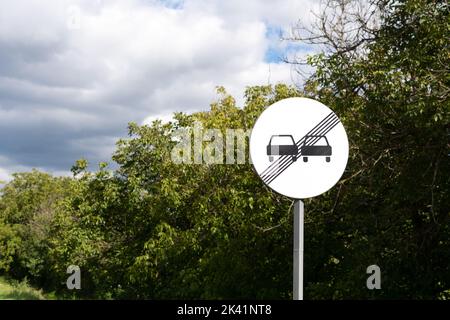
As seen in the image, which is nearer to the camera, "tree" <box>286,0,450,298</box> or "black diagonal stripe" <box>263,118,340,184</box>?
"black diagonal stripe" <box>263,118,340,184</box>

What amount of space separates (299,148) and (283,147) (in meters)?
0.08

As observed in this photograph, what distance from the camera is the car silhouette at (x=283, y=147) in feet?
9.79

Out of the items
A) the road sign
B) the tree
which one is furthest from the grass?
the road sign

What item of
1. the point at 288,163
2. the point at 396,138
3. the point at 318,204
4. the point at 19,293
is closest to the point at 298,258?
the point at 288,163

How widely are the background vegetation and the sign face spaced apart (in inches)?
192

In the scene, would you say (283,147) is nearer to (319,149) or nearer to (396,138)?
(319,149)

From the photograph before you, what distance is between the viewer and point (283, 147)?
301 cm

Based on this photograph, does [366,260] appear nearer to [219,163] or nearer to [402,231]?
[402,231]

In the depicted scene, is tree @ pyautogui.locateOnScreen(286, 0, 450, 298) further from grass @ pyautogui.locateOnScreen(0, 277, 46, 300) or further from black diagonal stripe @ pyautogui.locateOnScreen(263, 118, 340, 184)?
grass @ pyautogui.locateOnScreen(0, 277, 46, 300)

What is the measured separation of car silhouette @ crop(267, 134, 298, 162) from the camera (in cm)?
298

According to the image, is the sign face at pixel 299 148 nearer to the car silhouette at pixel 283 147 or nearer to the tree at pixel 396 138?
the car silhouette at pixel 283 147

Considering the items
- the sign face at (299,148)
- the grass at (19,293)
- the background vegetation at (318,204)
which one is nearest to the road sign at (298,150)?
the sign face at (299,148)
